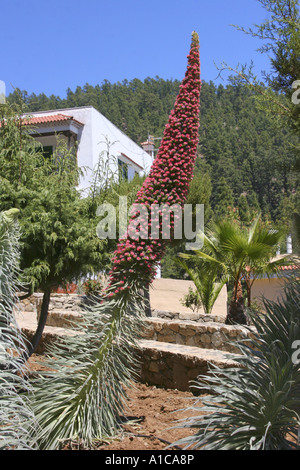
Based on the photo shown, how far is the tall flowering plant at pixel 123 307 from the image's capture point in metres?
3.67

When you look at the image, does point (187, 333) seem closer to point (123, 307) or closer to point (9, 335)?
point (123, 307)

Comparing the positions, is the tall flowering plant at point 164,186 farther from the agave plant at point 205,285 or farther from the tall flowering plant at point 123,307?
the agave plant at point 205,285

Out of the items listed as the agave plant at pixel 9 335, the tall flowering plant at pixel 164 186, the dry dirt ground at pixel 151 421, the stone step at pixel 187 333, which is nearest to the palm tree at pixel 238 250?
the stone step at pixel 187 333

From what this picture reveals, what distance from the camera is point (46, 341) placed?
6.99m

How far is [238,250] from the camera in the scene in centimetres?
1027

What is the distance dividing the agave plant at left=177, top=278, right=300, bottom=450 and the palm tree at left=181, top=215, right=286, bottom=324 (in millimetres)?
6626

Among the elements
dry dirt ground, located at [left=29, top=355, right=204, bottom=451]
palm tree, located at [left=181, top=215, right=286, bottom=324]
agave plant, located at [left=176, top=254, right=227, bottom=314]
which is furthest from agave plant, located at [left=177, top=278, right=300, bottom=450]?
agave plant, located at [left=176, top=254, right=227, bottom=314]

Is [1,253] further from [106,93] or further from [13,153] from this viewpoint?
[106,93]

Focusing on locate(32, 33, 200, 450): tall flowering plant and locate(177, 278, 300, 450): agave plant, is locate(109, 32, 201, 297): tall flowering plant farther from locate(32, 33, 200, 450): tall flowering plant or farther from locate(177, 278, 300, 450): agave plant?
locate(177, 278, 300, 450): agave plant

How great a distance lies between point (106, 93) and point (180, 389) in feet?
215

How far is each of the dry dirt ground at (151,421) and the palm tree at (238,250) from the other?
15.4 feet

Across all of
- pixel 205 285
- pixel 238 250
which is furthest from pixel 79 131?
pixel 238 250

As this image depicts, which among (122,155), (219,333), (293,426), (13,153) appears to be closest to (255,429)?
(293,426)

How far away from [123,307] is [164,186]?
3.27 ft
